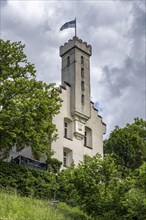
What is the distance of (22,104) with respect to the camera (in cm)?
2891

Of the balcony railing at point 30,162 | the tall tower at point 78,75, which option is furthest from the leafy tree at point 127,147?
the balcony railing at point 30,162

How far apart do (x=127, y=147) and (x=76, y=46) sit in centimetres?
1258

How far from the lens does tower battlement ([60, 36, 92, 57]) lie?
147ft

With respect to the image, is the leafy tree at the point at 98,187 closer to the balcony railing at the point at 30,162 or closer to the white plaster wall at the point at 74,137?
the balcony railing at the point at 30,162

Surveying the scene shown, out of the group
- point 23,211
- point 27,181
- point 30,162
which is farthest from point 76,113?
point 23,211

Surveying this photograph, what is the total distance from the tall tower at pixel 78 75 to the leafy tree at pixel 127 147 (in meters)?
8.38

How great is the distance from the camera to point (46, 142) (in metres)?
30.7

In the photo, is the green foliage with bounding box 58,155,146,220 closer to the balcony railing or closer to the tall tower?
the balcony railing

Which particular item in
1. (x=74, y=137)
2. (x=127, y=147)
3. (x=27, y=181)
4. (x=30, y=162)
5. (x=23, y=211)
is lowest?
(x=23, y=211)

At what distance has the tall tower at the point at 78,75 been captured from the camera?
4178 cm

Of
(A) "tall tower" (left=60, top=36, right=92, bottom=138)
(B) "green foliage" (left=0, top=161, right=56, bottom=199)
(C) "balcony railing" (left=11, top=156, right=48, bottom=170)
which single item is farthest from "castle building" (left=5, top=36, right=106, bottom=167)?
(B) "green foliage" (left=0, top=161, right=56, bottom=199)

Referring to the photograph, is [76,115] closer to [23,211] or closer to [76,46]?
[76,46]

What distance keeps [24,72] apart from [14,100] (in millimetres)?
3814

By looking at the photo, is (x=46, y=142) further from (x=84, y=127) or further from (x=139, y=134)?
(x=139, y=134)
